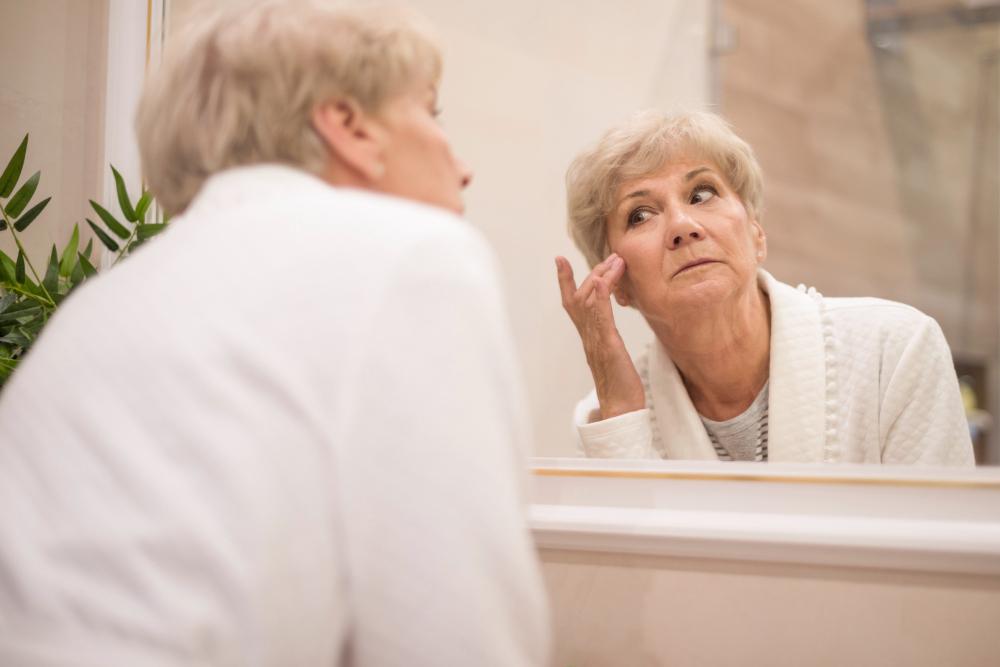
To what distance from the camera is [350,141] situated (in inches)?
33.8

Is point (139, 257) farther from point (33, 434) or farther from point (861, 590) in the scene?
point (861, 590)

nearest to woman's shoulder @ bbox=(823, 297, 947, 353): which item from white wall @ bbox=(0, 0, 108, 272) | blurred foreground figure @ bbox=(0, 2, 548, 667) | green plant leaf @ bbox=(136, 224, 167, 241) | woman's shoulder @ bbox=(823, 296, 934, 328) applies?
woman's shoulder @ bbox=(823, 296, 934, 328)

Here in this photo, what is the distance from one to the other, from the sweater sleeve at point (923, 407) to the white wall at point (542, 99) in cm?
49

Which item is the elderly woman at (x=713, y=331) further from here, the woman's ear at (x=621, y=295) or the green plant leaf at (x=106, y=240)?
the green plant leaf at (x=106, y=240)

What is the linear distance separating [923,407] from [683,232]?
0.41 m

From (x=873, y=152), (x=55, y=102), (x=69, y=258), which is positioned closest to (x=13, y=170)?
(x=69, y=258)

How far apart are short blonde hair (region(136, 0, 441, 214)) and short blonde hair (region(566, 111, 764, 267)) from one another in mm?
654

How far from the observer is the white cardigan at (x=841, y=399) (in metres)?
1.21

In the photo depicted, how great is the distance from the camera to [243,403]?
640 mm

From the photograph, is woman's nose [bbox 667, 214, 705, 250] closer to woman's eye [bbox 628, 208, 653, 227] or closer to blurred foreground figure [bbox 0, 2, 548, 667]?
woman's eye [bbox 628, 208, 653, 227]

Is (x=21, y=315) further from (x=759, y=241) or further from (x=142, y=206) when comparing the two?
(x=759, y=241)

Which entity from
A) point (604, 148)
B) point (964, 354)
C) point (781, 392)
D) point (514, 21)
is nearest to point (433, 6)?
point (514, 21)

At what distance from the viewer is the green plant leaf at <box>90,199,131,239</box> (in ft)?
5.27

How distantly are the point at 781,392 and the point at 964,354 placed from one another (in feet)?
1.66
